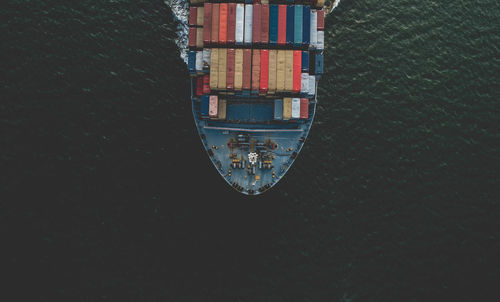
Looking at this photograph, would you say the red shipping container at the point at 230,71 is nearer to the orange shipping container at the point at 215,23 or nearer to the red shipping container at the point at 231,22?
the red shipping container at the point at 231,22

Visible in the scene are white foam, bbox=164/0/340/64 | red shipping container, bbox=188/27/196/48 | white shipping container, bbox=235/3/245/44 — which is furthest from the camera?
white foam, bbox=164/0/340/64

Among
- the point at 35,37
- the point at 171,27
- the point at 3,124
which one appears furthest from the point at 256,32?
the point at 3,124

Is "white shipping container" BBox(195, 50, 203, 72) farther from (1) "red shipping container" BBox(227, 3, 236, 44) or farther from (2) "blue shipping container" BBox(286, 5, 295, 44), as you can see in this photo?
(2) "blue shipping container" BBox(286, 5, 295, 44)

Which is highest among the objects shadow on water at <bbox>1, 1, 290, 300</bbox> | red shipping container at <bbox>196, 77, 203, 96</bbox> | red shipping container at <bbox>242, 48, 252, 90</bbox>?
red shipping container at <bbox>242, 48, 252, 90</bbox>

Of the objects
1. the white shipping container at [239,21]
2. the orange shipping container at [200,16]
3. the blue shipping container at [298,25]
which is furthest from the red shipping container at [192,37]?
the blue shipping container at [298,25]

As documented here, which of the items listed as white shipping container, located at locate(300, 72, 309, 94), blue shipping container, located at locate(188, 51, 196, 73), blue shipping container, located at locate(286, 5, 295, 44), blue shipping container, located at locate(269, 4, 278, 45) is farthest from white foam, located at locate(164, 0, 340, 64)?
white shipping container, located at locate(300, 72, 309, 94)

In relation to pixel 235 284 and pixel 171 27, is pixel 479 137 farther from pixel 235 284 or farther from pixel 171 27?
pixel 171 27

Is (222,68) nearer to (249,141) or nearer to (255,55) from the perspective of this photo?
(255,55)

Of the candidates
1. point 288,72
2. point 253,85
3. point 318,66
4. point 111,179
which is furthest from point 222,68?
point 111,179
